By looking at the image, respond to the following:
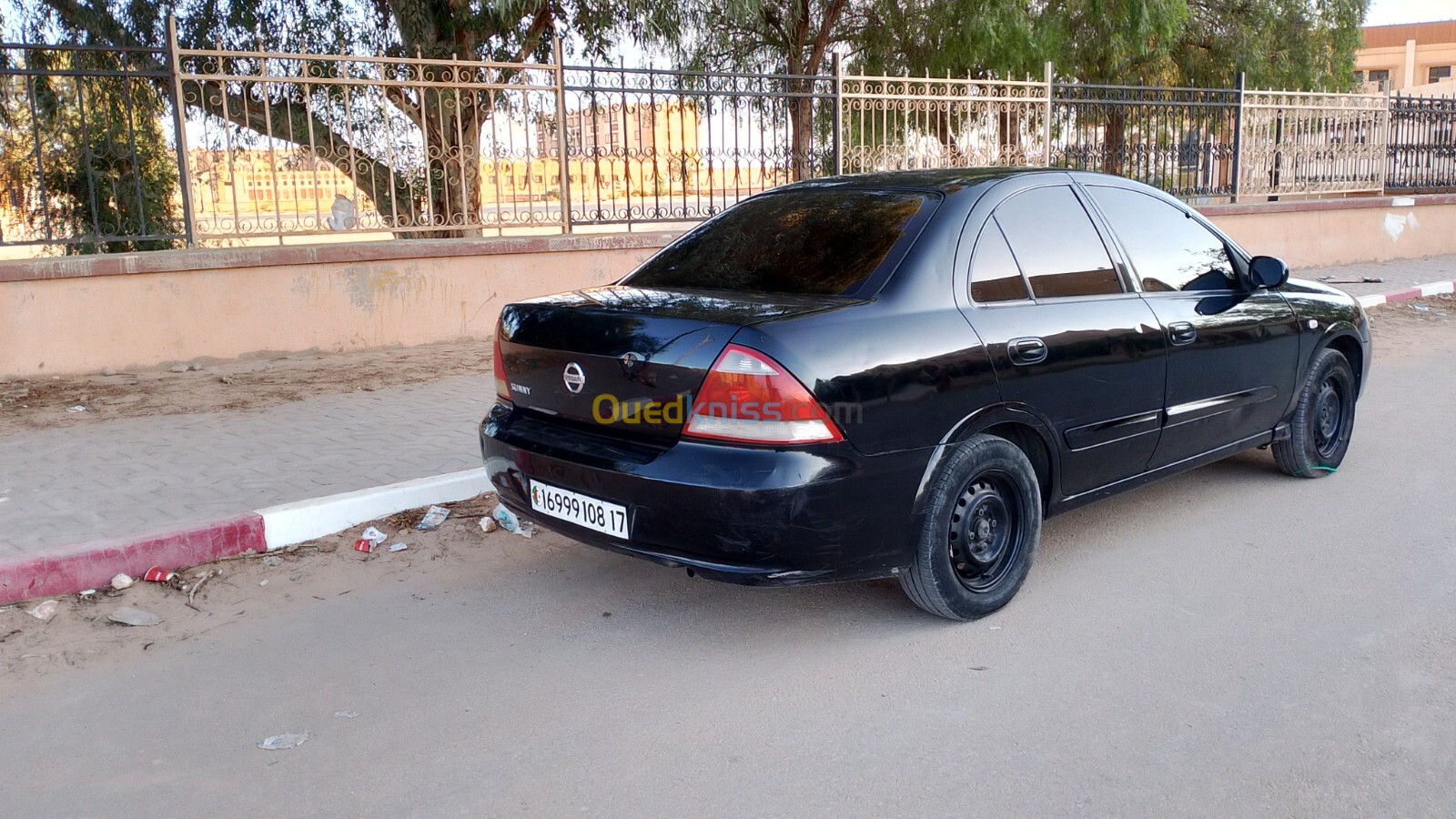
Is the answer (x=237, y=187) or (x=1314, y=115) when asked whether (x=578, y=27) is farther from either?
(x=1314, y=115)

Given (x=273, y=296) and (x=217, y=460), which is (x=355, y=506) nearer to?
(x=217, y=460)

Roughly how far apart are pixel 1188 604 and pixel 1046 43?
536 inches

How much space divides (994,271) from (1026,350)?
1.00ft

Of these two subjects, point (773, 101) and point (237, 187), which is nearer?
point (237, 187)

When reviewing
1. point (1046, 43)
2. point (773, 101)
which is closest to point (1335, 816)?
point (773, 101)

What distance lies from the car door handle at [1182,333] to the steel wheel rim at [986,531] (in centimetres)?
110

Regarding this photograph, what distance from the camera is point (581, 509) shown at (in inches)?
147

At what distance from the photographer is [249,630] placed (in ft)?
13.2

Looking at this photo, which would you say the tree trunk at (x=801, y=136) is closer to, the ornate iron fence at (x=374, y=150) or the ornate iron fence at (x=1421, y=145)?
the ornate iron fence at (x=374, y=150)

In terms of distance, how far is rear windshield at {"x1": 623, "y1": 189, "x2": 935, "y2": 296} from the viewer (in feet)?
12.7

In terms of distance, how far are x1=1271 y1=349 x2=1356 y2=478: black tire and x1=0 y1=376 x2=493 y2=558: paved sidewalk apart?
13.4ft

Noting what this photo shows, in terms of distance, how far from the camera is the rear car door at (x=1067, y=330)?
3934 mm

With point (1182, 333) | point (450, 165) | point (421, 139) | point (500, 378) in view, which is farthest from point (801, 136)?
point (500, 378)

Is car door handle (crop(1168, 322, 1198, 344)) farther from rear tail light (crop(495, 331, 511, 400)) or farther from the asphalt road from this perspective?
rear tail light (crop(495, 331, 511, 400))
